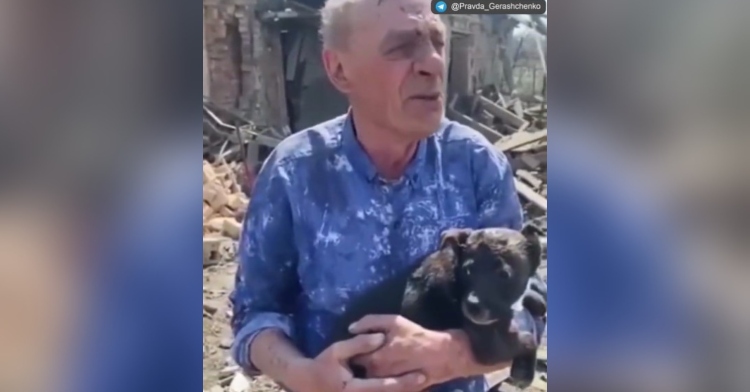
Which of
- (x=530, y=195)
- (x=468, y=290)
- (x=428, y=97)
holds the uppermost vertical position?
(x=428, y=97)

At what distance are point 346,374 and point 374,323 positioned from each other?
7 centimetres

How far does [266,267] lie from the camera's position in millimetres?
874

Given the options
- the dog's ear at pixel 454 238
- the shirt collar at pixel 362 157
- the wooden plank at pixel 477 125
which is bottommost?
the dog's ear at pixel 454 238

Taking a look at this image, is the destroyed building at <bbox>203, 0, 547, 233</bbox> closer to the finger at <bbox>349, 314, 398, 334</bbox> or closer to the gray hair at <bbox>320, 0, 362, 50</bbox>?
the gray hair at <bbox>320, 0, 362, 50</bbox>

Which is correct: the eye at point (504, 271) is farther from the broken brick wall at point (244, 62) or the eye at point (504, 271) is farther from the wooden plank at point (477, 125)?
the broken brick wall at point (244, 62)

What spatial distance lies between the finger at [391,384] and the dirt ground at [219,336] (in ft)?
0.32

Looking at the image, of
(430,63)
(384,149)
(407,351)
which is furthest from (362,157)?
(407,351)

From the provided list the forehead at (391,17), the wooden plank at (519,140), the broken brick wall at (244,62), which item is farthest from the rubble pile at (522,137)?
the broken brick wall at (244,62)

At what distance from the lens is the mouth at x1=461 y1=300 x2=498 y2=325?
86 cm

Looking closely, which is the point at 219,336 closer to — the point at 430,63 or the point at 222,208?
the point at 222,208

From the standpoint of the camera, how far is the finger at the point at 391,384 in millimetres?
864

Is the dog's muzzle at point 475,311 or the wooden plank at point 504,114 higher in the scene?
the wooden plank at point 504,114
